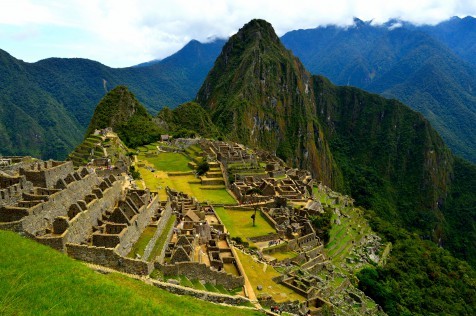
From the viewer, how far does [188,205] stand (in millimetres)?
37938

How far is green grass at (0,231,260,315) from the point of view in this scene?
1320cm

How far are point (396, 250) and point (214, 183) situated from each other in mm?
29895

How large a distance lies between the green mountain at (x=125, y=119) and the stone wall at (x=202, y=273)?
69.7m

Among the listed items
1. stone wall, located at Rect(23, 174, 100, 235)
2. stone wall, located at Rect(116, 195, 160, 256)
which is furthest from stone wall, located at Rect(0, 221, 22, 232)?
stone wall, located at Rect(116, 195, 160, 256)

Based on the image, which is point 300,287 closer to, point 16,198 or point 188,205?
point 188,205


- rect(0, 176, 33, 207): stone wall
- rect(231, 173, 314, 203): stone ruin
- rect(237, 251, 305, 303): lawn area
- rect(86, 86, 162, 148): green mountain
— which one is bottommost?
rect(237, 251, 305, 303): lawn area

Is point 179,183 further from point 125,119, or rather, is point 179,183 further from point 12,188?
point 125,119

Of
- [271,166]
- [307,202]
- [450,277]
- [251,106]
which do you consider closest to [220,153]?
[271,166]

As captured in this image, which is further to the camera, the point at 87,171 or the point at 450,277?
the point at 450,277

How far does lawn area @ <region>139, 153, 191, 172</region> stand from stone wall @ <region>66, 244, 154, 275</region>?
43820 mm

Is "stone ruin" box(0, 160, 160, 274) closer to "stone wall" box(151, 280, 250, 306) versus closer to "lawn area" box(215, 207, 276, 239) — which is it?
"stone wall" box(151, 280, 250, 306)

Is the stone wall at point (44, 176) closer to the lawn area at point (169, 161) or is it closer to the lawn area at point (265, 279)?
the lawn area at point (265, 279)

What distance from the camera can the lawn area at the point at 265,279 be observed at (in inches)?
1082

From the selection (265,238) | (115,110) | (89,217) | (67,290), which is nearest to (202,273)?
(89,217)
